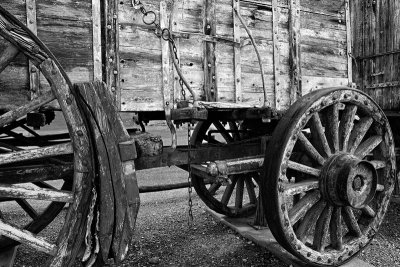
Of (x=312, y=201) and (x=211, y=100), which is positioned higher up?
(x=211, y=100)

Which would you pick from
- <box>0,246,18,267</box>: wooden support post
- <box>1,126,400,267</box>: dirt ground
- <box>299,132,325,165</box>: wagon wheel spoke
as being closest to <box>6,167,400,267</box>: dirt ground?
<box>1,126,400,267</box>: dirt ground

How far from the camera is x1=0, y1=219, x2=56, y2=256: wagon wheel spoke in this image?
217cm

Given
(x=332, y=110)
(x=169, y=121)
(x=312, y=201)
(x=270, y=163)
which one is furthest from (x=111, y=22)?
(x=312, y=201)

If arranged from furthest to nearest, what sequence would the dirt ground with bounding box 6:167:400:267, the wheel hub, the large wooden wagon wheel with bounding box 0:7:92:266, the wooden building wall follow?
the wooden building wall → the dirt ground with bounding box 6:167:400:267 → the wheel hub → the large wooden wagon wheel with bounding box 0:7:92:266

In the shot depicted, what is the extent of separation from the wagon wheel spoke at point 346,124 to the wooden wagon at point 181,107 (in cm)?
1

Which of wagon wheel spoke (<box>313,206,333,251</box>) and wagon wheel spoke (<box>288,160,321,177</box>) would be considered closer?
wagon wheel spoke (<box>288,160,321,177</box>)

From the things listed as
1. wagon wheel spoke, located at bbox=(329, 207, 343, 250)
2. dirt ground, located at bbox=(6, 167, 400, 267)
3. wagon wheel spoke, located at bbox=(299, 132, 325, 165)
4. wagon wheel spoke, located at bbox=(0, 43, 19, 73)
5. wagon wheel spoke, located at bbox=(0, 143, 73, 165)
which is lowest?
dirt ground, located at bbox=(6, 167, 400, 267)

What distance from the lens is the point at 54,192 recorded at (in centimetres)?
224

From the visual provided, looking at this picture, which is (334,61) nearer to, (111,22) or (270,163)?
(270,163)

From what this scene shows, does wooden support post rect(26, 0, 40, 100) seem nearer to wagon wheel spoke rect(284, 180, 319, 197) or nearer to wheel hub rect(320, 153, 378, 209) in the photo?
wagon wheel spoke rect(284, 180, 319, 197)

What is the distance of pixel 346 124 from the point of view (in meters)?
3.44

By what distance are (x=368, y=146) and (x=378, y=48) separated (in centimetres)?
296

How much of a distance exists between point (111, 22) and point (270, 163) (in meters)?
1.74

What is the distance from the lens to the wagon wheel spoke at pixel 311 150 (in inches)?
126
